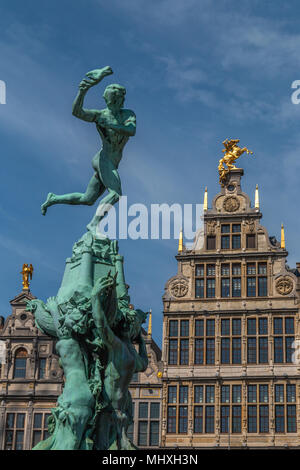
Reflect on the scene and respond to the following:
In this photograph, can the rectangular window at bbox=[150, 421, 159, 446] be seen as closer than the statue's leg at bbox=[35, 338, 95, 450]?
No

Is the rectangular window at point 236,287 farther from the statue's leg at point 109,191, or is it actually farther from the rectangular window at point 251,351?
the statue's leg at point 109,191

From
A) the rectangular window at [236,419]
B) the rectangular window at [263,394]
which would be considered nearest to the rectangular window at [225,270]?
the rectangular window at [263,394]

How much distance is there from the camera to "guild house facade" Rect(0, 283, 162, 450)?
1459 inches

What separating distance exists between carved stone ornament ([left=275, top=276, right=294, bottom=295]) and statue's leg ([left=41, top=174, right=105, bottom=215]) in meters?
23.2

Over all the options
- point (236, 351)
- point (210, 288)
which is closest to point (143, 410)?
point (236, 351)

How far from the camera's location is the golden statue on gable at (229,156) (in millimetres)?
40688

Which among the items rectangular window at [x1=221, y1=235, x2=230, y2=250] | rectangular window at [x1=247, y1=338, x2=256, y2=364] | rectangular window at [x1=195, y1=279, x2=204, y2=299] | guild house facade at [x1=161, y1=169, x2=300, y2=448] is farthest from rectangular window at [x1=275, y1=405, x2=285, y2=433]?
rectangular window at [x1=221, y1=235, x2=230, y2=250]

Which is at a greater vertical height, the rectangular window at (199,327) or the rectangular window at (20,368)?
the rectangular window at (199,327)

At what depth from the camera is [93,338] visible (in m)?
13.7

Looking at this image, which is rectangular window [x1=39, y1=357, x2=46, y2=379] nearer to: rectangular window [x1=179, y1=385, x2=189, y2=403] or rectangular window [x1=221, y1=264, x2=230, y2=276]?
rectangular window [x1=179, y1=385, x2=189, y2=403]

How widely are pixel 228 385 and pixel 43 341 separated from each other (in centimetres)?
925

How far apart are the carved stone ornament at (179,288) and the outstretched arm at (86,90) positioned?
2408 centimetres
